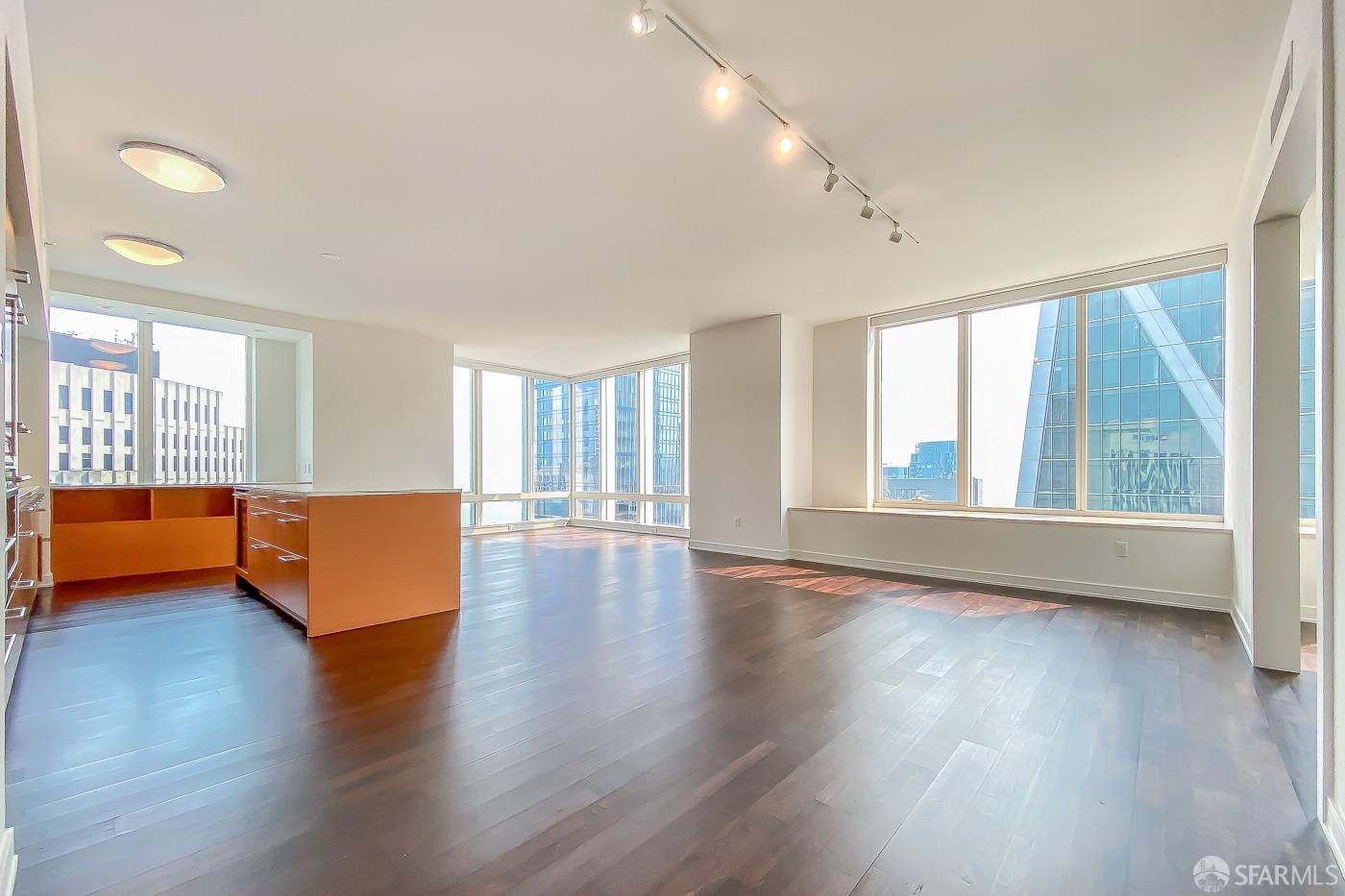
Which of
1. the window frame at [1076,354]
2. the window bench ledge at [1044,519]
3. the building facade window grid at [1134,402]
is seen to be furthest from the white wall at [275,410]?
the building facade window grid at [1134,402]

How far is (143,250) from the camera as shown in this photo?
4.17m

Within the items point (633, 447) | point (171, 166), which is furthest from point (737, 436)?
point (171, 166)

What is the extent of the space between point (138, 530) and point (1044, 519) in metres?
8.37

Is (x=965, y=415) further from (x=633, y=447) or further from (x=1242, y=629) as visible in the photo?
(x=633, y=447)

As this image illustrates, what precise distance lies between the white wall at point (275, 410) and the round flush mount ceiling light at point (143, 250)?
8.64 ft

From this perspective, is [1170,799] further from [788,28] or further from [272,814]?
[788,28]

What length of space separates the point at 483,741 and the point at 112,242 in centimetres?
453

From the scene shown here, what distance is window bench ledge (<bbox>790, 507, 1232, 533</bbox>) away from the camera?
4422 mm

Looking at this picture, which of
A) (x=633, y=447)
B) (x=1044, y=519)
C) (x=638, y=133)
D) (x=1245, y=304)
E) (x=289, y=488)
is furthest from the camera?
(x=633, y=447)

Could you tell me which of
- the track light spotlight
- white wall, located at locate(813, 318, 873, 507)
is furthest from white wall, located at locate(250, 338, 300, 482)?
the track light spotlight

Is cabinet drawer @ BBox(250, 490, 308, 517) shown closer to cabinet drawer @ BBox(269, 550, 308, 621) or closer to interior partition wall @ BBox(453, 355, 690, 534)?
cabinet drawer @ BBox(269, 550, 308, 621)

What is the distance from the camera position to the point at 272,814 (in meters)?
1.72

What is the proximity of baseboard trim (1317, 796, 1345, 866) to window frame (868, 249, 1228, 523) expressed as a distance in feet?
12.3

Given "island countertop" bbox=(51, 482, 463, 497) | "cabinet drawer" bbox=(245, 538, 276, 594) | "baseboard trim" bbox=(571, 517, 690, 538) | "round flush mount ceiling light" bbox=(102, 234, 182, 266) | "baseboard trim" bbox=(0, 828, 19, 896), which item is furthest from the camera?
"baseboard trim" bbox=(571, 517, 690, 538)
